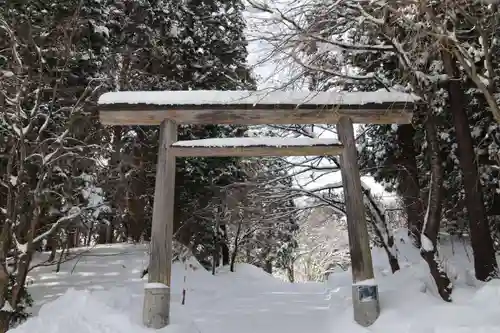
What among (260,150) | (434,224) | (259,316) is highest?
(260,150)

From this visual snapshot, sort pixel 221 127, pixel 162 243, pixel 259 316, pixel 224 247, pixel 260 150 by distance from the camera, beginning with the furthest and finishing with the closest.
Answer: pixel 224 247, pixel 221 127, pixel 259 316, pixel 260 150, pixel 162 243

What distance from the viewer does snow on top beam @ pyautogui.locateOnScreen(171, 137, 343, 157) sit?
645 centimetres

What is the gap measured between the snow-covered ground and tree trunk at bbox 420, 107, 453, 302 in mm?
188

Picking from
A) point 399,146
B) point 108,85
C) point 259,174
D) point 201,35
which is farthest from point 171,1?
point 399,146

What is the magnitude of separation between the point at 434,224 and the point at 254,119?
309 centimetres

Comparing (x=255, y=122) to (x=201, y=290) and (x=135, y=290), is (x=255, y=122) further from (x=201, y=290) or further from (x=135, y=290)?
(x=201, y=290)

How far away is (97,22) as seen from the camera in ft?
33.2

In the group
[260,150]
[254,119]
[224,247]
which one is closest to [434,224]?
[260,150]

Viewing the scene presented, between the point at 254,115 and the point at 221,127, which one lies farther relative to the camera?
the point at 221,127

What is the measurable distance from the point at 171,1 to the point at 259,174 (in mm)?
6743

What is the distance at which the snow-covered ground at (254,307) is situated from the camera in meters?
4.75

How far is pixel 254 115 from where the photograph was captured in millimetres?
6414

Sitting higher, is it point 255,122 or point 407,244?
point 255,122

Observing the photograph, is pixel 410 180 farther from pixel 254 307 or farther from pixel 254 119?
pixel 254 119
